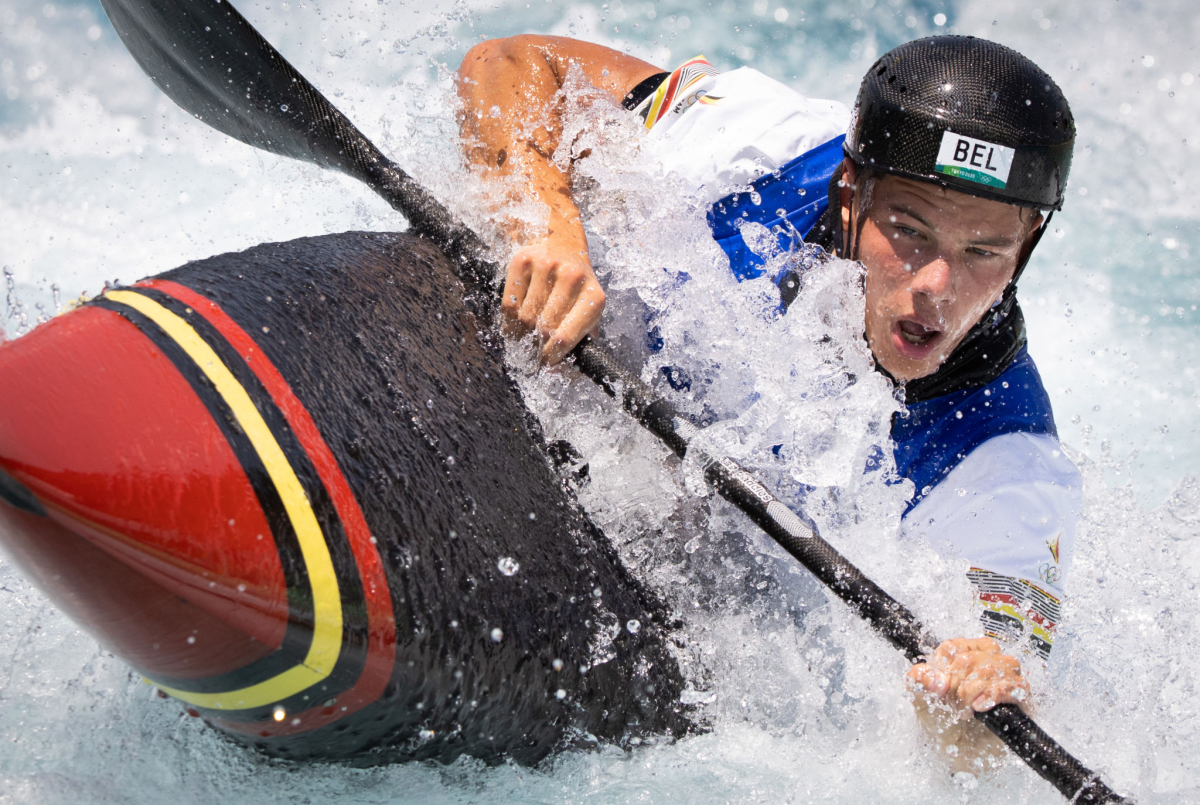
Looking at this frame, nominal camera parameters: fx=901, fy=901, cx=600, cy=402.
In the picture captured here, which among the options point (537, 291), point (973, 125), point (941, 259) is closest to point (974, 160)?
point (973, 125)

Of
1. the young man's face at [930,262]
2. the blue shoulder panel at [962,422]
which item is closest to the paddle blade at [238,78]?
the young man's face at [930,262]

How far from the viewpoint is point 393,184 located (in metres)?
1.81

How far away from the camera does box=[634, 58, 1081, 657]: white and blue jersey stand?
5.18 feet

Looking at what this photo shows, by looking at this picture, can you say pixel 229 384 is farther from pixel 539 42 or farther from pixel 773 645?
pixel 539 42

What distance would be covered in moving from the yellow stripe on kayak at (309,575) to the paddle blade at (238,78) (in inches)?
33.2

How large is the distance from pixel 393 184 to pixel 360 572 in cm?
94

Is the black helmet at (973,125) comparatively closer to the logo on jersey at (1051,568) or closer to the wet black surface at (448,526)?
the logo on jersey at (1051,568)

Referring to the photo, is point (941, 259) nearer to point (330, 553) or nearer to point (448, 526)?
point (448, 526)

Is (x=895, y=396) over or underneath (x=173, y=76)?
underneath

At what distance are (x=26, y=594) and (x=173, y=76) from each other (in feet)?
3.62

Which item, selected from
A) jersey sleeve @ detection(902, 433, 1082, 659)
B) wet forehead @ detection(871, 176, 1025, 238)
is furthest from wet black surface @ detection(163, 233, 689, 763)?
wet forehead @ detection(871, 176, 1025, 238)

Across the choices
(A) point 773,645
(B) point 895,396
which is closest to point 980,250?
(B) point 895,396

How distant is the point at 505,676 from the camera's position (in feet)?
4.23

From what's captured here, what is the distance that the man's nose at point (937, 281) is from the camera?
158cm
